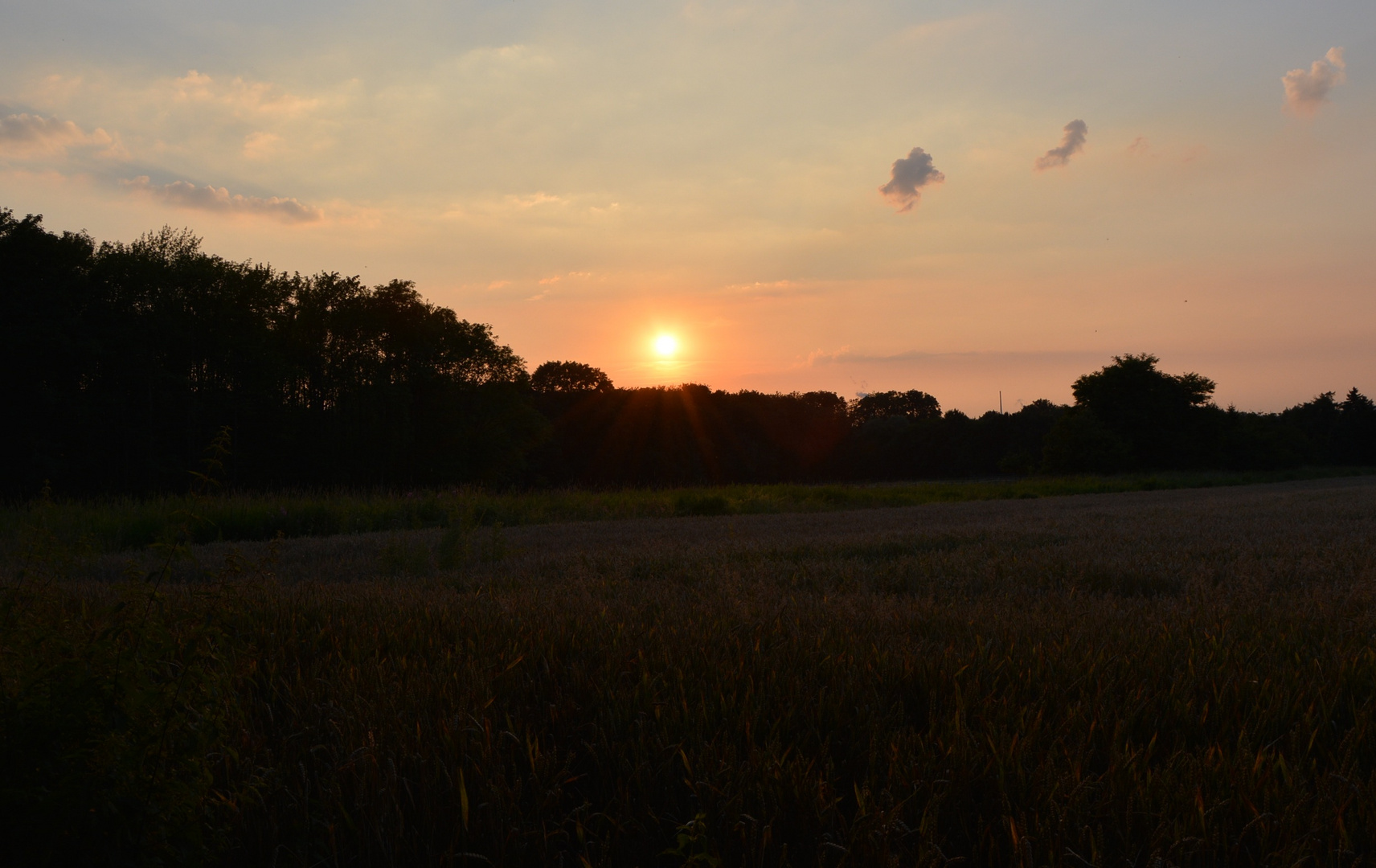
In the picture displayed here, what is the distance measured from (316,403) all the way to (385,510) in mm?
32197

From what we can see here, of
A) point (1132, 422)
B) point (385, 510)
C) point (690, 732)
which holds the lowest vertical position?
point (385, 510)

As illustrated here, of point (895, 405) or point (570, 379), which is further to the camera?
point (895, 405)

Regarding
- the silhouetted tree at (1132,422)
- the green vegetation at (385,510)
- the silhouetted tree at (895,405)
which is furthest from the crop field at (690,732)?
the silhouetted tree at (895,405)

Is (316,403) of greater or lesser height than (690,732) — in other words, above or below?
above

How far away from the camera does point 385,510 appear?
14.1 metres

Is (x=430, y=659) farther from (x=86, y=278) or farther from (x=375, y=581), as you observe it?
(x=86, y=278)

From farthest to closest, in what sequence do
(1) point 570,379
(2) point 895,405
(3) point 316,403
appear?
(2) point 895,405 → (1) point 570,379 → (3) point 316,403

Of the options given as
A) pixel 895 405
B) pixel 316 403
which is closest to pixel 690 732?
pixel 316 403

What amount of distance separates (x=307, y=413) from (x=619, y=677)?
43.3 m

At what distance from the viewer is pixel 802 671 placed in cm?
269

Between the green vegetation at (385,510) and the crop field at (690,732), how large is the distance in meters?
4.39

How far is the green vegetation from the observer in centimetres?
1127

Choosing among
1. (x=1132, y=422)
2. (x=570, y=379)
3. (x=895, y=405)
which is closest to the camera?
(x=1132, y=422)

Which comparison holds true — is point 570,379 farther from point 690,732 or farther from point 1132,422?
point 690,732
